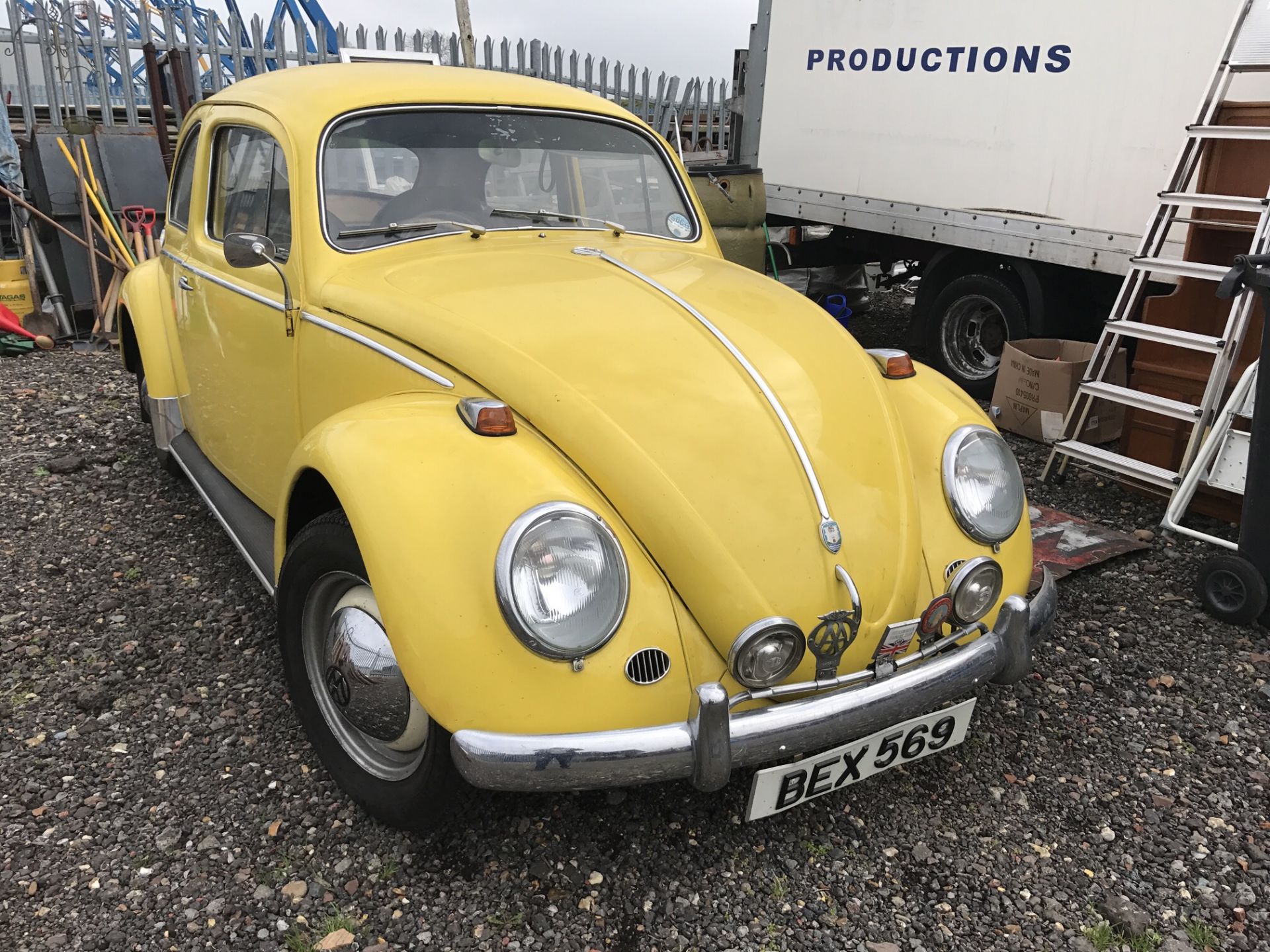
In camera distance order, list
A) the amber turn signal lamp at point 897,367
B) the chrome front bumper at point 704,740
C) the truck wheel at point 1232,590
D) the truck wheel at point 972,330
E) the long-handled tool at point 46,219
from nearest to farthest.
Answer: the chrome front bumper at point 704,740 → the amber turn signal lamp at point 897,367 → the truck wheel at point 1232,590 → the truck wheel at point 972,330 → the long-handled tool at point 46,219

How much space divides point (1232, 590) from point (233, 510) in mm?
3583

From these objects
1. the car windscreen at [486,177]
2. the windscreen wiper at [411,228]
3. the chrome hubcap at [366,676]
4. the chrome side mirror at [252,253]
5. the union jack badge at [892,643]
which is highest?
the car windscreen at [486,177]

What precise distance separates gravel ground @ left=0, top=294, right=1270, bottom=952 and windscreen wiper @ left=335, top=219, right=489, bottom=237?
1397 millimetres

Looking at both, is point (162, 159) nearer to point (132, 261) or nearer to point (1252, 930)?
point (132, 261)

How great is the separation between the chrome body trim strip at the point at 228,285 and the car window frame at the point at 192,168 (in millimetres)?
130

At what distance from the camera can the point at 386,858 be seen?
2244mm

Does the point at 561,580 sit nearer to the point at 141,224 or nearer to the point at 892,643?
the point at 892,643

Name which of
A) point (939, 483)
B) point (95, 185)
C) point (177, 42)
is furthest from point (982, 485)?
point (177, 42)

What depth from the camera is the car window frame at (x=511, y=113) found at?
112 inches

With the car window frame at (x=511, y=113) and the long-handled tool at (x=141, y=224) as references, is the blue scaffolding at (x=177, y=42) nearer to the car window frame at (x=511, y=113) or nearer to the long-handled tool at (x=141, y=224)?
the long-handled tool at (x=141, y=224)

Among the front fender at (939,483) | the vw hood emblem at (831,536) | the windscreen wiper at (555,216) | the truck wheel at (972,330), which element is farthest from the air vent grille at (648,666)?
the truck wheel at (972,330)

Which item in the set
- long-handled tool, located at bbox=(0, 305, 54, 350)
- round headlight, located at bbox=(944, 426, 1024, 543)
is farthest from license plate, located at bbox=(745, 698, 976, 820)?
long-handled tool, located at bbox=(0, 305, 54, 350)

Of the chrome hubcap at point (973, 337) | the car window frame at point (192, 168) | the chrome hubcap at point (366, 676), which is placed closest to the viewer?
the chrome hubcap at point (366, 676)

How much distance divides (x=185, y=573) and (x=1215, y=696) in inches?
146
